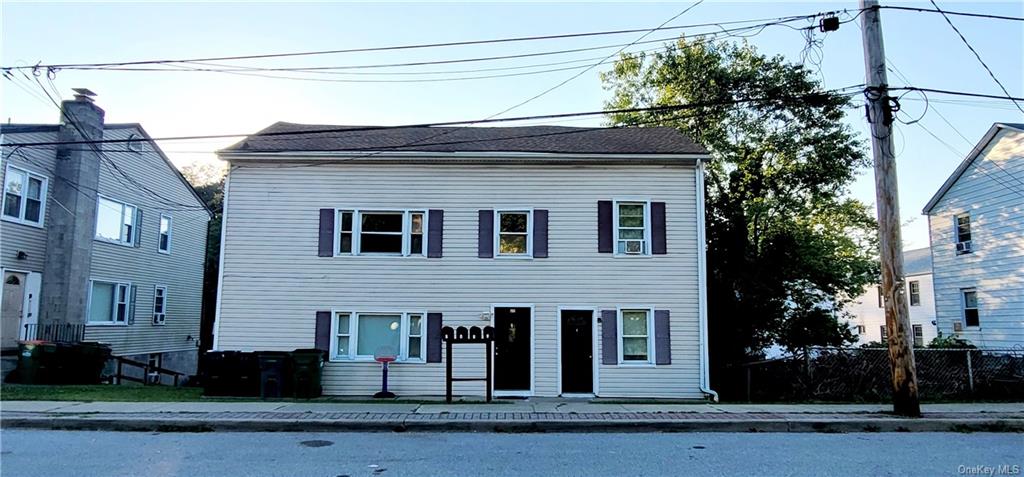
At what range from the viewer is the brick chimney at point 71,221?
17562mm

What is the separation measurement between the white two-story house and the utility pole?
15.6 feet

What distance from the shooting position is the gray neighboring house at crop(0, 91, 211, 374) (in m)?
16.8

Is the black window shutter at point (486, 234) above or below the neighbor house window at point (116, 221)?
below

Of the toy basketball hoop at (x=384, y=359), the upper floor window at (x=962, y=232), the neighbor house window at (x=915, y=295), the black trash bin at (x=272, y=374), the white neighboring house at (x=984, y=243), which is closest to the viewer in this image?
the black trash bin at (x=272, y=374)

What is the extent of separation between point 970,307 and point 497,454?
2010 cm

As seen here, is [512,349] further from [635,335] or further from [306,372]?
[306,372]

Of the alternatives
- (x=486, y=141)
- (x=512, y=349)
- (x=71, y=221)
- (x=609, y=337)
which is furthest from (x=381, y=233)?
(x=71, y=221)

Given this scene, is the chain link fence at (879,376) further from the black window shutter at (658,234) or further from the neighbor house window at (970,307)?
the neighbor house window at (970,307)

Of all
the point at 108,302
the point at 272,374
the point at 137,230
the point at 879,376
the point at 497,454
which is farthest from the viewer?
the point at 137,230

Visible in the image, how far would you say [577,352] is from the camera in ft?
47.2

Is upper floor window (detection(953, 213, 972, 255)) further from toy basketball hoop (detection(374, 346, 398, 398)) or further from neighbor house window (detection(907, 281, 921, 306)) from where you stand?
toy basketball hoop (detection(374, 346, 398, 398))

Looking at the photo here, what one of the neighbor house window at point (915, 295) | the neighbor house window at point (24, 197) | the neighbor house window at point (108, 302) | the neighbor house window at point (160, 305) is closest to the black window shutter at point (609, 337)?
the neighbor house window at point (24, 197)

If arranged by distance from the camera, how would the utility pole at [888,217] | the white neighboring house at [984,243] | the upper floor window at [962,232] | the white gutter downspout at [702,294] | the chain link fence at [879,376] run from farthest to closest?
the upper floor window at [962,232], the white neighboring house at [984,243], the white gutter downspout at [702,294], the chain link fence at [879,376], the utility pole at [888,217]

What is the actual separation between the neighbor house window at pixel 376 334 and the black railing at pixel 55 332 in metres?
8.20
